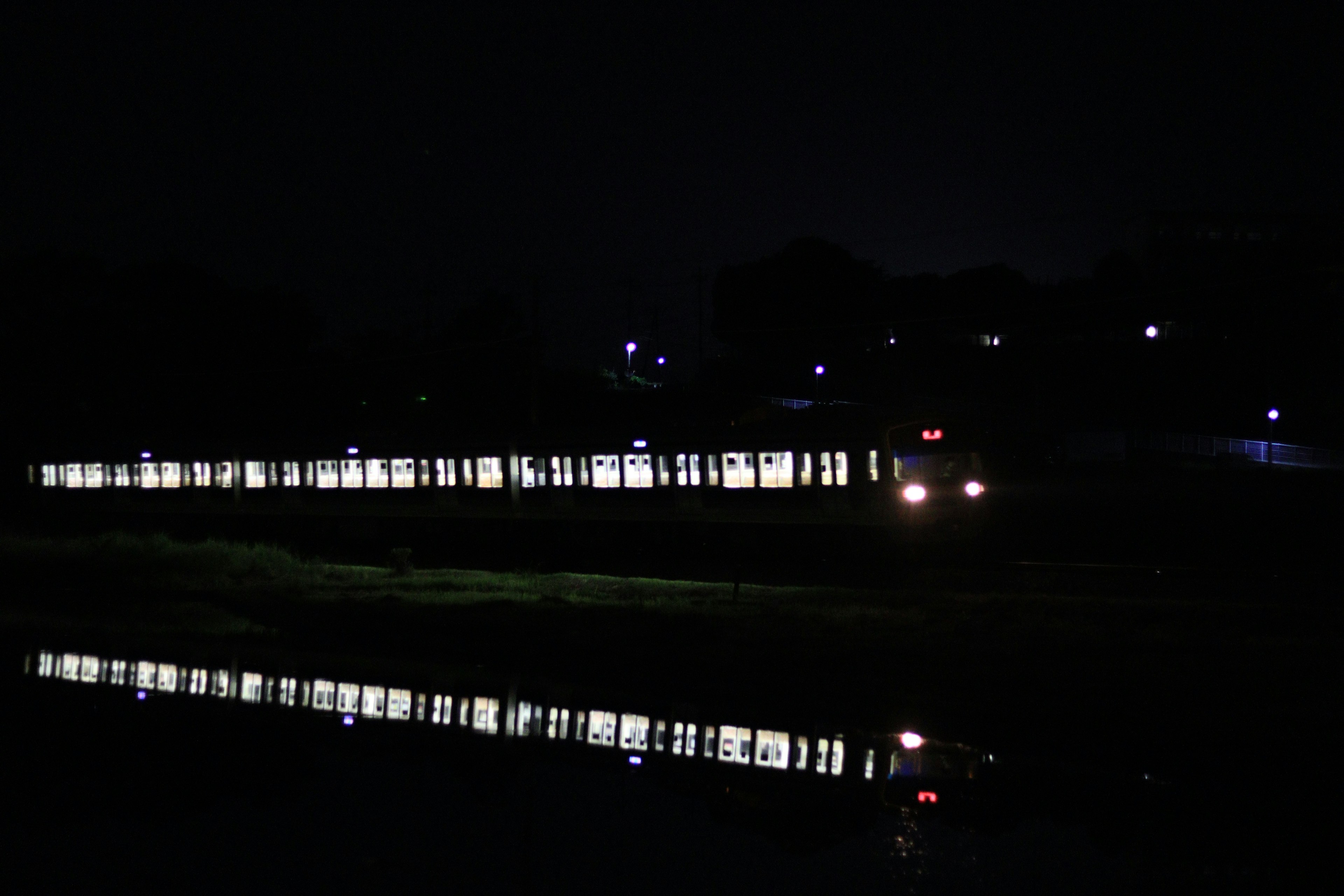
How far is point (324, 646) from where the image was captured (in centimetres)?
1228

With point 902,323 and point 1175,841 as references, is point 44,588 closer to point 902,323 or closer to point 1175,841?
point 1175,841

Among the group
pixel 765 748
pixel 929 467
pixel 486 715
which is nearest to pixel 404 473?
pixel 929 467

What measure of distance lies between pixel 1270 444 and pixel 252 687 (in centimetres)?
4413

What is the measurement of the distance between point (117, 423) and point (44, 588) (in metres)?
45.7

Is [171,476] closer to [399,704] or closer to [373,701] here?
[373,701]

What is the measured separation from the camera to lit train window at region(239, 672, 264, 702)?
30.6 ft

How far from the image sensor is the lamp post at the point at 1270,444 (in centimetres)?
4156

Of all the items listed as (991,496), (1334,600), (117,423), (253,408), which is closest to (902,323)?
(991,496)

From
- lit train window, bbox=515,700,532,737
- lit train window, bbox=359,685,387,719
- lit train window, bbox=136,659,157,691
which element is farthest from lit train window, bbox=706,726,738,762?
lit train window, bbox=136,659,157,691

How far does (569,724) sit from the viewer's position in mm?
8438

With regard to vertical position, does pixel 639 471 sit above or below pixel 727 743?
above

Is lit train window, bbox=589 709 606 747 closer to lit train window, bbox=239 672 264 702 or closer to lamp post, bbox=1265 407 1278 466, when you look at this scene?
lit train window, bbox=239 672 264 702

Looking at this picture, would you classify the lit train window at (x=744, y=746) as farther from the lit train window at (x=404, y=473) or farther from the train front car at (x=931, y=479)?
the lit train window at (x=404, y=473)

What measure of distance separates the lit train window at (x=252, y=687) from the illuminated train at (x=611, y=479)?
1763cm
